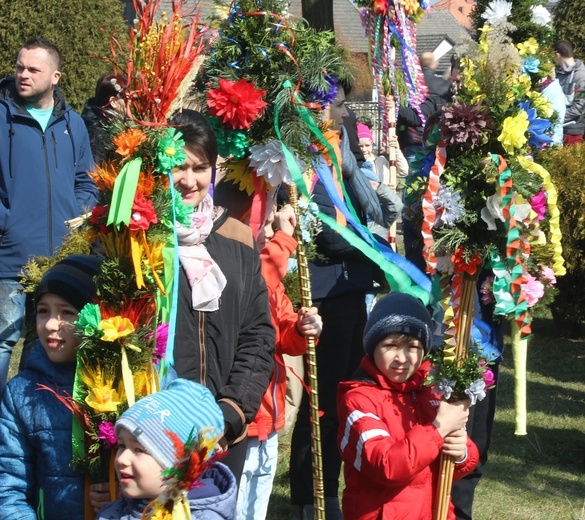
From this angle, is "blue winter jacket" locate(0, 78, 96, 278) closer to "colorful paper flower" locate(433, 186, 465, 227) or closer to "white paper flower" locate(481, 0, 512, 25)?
"white paper flower" locate(481, 0, 512, 25)

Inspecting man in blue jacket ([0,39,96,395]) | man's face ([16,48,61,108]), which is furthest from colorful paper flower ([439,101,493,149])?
man's face ([16,48,61,108])

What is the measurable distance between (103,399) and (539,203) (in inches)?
73.6

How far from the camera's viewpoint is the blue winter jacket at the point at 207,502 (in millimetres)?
2873

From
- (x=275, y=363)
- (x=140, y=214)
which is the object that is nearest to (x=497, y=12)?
(x=275, y=363)

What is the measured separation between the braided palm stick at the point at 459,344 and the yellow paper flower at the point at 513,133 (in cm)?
50

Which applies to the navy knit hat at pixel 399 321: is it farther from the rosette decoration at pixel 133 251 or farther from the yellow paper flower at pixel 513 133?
the rosette decoration at pixel 133 251

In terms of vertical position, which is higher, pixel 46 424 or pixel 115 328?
pixel 115 328

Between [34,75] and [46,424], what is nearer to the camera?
[46,424]

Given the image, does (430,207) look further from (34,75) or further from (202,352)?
(34,75)

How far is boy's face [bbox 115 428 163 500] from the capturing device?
111 inches

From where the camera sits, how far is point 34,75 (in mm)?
6078

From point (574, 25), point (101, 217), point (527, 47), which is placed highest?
point (574, 25)

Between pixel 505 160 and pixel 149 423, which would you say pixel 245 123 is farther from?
pixel 149 423

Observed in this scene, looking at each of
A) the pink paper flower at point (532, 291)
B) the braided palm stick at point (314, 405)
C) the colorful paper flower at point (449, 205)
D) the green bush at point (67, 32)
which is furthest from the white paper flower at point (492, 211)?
the green bush at point (67, 32)
